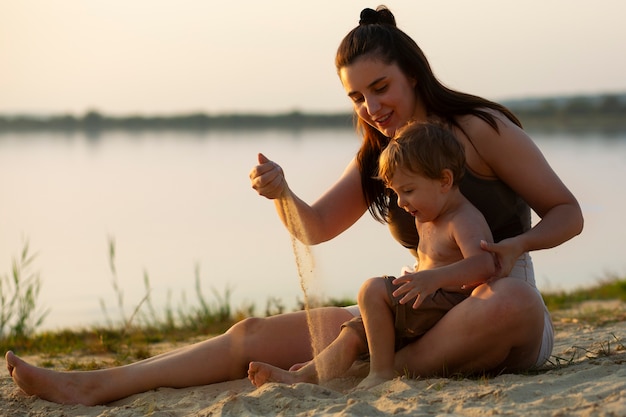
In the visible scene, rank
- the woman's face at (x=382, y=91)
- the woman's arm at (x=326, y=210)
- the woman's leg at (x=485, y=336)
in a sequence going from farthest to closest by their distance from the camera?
1. the woman's arm at (x=326, y=210)
2. the woman's face at (x=382, y=91)
3. the woman's leg at (x=485, y=336)

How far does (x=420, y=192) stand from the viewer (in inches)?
166

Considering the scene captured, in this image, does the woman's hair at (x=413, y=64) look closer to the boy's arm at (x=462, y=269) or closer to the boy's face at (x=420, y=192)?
the boy's face at (x=420, y=192)

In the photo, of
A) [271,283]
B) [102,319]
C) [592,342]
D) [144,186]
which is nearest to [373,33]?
[592,342]

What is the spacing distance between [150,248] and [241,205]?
11.5 ft

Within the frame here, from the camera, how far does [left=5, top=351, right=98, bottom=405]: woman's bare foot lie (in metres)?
4.51

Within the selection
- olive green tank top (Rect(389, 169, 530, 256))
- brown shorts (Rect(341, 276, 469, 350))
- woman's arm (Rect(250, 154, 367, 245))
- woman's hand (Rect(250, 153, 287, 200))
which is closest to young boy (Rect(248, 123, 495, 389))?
brown shorts (Rect(341, 276, 469, 350))

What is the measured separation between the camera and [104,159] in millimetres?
25344

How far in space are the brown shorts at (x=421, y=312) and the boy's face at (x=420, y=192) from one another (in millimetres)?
323

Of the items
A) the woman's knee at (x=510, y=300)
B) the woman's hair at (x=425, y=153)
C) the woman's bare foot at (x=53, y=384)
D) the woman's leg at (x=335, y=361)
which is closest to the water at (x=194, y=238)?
the woman's leg at (x=335, y=361)

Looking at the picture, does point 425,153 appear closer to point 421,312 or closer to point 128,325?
point 421,312

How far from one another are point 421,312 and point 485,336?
29 centimetres

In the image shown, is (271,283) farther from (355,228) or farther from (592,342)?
(592,342)

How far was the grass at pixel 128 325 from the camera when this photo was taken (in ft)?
19.8

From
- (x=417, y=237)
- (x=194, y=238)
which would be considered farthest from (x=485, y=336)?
(x=194, y=238)
